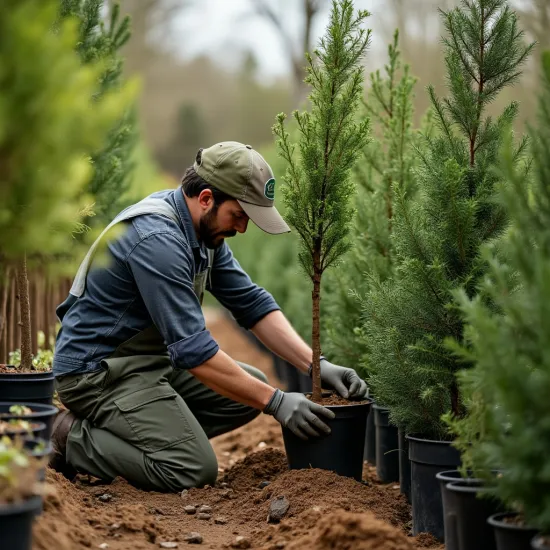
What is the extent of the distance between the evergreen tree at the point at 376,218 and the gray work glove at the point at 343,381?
20.9 inches

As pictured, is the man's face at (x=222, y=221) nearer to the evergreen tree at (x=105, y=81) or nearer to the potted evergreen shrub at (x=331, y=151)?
the potted evergreen shrub at (x=331, y=151)

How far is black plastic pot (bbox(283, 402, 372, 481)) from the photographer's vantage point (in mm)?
4188

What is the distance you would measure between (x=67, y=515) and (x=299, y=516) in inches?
39.9

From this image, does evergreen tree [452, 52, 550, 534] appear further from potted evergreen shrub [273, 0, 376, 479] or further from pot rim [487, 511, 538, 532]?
potted evergreen shrub [273, 0, 376, 479]

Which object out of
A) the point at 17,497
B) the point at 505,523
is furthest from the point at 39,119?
the point at 505,523

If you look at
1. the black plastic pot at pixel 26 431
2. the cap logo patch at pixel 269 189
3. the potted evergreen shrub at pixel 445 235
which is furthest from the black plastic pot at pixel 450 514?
the cap logo patch at pixel 269 189

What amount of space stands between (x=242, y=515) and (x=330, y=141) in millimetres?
2058

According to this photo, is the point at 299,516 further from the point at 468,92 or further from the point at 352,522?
the point at 468,92

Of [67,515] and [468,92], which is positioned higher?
[468,92]

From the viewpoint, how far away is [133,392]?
4.56m

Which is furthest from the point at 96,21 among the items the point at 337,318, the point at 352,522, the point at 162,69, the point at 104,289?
the point at 162,69

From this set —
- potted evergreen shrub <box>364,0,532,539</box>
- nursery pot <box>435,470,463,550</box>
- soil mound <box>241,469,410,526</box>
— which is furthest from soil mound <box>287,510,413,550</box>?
potted evergreen shrub <box>364,0,532,539</box>

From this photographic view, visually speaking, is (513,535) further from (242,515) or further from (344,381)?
(344,381)

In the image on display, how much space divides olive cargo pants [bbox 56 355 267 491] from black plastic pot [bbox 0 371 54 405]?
2.18ft
